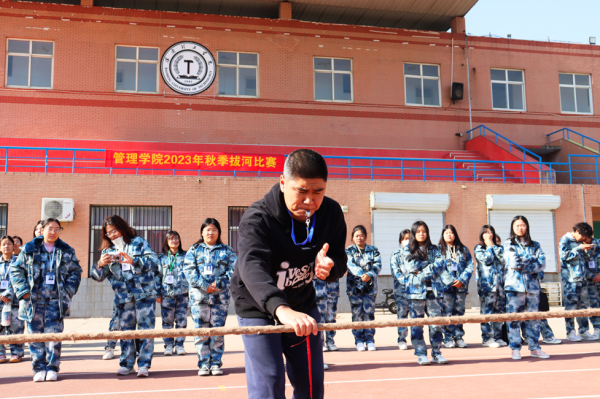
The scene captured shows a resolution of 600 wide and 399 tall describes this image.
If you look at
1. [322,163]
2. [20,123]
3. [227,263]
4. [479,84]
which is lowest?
[227,263]

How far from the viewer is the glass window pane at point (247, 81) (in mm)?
21406

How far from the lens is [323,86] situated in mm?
22109

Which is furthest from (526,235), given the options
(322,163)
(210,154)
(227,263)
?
(210,154)

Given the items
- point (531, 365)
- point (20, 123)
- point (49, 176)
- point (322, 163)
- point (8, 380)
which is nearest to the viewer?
point (322, 163)

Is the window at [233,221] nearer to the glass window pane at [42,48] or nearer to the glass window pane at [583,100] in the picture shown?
the glass window pane at [42,48]

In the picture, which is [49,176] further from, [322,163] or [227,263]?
[322,163]

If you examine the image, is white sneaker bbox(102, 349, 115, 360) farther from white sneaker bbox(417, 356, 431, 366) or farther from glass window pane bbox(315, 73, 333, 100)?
glass window pane bbox(315, 73, 333, 100)

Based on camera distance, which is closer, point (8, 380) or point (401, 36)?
point (8, 380)

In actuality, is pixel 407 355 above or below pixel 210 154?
below

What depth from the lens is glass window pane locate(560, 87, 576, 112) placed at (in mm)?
24070

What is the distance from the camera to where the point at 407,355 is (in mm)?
9117

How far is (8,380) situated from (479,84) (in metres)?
21.1

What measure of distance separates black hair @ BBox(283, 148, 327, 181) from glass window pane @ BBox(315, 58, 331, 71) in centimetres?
1965

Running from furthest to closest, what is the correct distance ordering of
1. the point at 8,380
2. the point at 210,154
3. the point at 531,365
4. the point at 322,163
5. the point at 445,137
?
the point at 445,137 < the point at 210,154 < the point at 531,365 < the point at 8,380 < the point at 322,163
